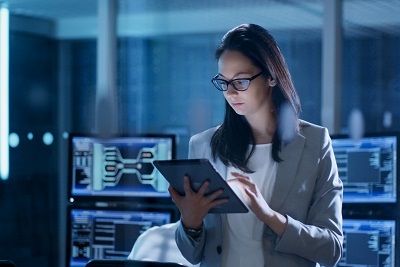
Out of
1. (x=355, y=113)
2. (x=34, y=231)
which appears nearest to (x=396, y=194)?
(x=355, y=113)

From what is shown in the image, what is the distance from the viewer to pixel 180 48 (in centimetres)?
416

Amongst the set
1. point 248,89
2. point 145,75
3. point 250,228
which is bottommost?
point 250,228

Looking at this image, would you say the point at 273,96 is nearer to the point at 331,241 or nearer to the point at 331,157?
the point at 331,157

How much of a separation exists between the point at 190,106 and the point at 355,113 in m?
1.11

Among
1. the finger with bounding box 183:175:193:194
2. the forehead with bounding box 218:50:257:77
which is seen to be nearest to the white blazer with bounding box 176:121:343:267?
the finger with bounding box 183:175:193:194

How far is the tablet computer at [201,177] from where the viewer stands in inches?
59.4

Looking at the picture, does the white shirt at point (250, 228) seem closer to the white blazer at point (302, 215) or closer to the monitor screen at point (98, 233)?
Answer: the white blazer at point (302, 215)

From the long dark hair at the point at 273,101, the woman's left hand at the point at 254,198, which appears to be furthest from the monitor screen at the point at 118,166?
the woman's left hand at the point at 254,198

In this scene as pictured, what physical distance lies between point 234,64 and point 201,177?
296 millimetres

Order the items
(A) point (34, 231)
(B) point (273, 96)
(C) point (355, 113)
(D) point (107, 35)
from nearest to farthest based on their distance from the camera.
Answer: (B) point (273, 96)
(C) point (355, 113)
(D) point (107, 35)
(A) point (34, 231)

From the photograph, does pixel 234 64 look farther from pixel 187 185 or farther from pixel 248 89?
pixel 187 185

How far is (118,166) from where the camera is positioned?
9.46ft

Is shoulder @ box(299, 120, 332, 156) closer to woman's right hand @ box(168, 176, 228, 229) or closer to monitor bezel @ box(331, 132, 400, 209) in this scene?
woman's right hand @ box(168, 176, 228, 229)

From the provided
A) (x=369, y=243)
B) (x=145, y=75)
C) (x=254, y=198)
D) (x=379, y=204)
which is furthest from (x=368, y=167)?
(x=145, y=75)
